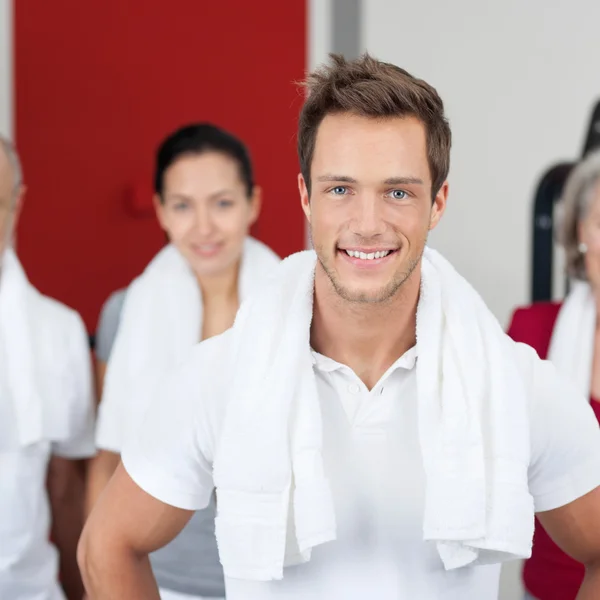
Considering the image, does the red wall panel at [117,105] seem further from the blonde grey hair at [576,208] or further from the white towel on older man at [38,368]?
the blonde grey hair at [576,208]

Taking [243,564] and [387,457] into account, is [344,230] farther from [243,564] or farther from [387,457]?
[243,564]

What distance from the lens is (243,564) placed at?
1.09 m

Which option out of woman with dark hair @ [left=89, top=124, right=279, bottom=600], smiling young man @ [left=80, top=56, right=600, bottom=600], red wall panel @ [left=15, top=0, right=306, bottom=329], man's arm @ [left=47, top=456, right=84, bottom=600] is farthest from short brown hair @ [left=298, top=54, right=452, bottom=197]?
red wall panel @ [left=15, top=0, right=306, bottom=329]

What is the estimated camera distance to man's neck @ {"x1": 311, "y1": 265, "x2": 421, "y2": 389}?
115cm

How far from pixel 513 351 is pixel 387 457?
19 centimetres

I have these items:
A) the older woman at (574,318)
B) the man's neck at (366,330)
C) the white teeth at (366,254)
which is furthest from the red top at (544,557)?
the white teeth at (366,254)

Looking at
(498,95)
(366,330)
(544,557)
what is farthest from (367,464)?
(498,95)

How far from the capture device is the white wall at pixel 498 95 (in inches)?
102

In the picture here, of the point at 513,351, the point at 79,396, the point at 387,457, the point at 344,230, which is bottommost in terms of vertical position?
the point at 79,396

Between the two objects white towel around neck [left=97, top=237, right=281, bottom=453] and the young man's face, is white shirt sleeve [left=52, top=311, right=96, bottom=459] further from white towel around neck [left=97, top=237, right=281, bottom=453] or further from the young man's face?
the young man's face

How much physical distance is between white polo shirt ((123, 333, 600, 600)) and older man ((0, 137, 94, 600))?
53 centimetres

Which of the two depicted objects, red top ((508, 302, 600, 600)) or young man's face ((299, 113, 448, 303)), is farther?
red top ((508, 302, 600, 600))

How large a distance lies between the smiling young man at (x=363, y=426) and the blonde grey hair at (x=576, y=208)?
0.63 m

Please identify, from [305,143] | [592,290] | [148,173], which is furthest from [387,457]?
[148,173]
